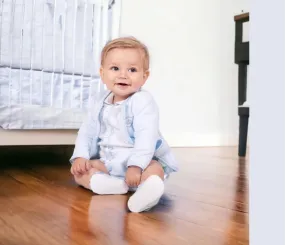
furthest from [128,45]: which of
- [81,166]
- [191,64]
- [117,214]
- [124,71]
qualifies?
[191,64]

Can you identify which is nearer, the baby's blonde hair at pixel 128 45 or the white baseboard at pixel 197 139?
the baby's blonde hair at pixel 128 45

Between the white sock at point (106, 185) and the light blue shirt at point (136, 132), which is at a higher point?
the light blue shirt at point (136, 132)

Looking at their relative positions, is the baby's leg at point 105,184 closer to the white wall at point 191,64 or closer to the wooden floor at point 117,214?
the wooden floor at point 117,214

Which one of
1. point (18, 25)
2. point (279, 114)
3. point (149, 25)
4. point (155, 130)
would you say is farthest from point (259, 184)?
point (149, 25)

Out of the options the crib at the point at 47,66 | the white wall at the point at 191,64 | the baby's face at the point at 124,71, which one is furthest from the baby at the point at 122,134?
the white wall at the point at 191,64

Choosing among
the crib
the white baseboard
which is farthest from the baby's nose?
the white baseboard

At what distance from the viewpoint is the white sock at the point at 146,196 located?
68cm

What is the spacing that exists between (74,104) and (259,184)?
45.5 inches

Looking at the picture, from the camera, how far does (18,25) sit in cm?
121

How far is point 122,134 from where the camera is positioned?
91 centimetres

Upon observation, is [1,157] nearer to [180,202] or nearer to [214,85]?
[180,202]

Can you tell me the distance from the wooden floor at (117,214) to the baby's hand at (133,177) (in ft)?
0.15

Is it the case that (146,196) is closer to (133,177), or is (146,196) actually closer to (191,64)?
(133,177)

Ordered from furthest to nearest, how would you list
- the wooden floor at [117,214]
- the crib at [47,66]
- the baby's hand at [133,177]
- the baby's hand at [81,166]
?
1. the crib at [47,66]
2. the baby's hand at [81,166]
3. the baby's hand at [133,177]
4. the wooden floor at [117,214]
